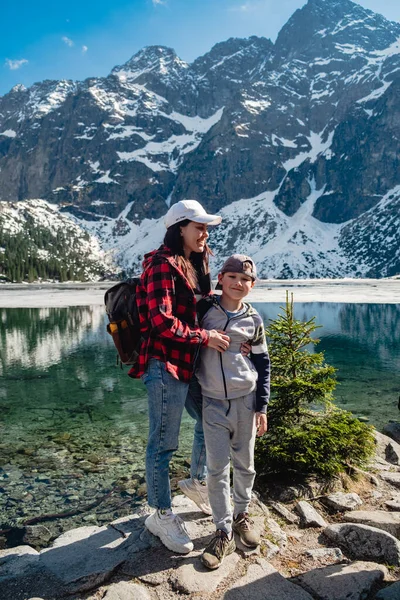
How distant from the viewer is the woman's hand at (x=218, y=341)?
407 cm

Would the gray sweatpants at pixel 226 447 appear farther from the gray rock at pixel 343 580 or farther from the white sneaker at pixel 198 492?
the gray rock at pixel 343 580

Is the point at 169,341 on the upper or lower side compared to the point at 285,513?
upper

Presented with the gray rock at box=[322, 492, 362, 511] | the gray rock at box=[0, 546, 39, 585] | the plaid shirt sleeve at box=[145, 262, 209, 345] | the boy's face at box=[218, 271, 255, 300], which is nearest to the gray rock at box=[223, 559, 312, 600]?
the gray rock at box=[322, 492, 362, 511]

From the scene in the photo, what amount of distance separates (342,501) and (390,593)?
6.42ft

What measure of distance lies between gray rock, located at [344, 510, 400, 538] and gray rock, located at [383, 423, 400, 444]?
5127mm

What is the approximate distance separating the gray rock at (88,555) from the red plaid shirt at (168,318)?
185cm

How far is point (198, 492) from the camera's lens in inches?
196

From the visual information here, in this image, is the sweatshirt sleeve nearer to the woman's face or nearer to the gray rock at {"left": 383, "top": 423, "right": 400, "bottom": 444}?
the woman's face

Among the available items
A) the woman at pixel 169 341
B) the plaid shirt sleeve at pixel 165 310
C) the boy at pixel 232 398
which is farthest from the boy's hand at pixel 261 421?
the plaid shirt sleeve at pixel 165 310

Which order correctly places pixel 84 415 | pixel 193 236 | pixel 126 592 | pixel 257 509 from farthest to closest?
pixel 84 415, pixel 257 509, pixel 193 236, pixel 126 592

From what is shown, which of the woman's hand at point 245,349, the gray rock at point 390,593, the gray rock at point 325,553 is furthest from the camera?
the woman's hand at point 245,349

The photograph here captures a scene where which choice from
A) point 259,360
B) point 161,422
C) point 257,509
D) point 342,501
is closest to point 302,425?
point 342,501

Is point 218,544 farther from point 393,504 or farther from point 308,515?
point 393,504

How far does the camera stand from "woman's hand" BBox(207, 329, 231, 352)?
407cm
